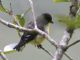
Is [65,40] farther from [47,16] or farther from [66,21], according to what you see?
[47,16]

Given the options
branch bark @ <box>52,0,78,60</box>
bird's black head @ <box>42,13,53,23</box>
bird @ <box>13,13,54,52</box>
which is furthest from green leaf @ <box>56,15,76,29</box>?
bird's black head @ <box>42,13,53,23</box>

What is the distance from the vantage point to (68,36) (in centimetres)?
60

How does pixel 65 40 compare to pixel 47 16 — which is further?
pixel 47 16

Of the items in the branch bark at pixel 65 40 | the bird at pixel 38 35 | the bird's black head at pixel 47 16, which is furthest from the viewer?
the bird's black head at pixel 47 16

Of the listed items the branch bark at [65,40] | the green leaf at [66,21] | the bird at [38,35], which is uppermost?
the green leaf at [66,21]

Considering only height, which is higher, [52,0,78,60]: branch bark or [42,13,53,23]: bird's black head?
[52,0,78,60]: branch bark

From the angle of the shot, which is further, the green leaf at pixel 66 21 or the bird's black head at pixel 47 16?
the bird's black head at pixel 47 16

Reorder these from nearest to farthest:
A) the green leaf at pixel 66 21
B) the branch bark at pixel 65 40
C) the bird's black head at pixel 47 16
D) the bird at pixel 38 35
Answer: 1. the green leaf at pixel 66 21
2. the branch bark at pixel 65 40
3. the bird at pixel 38 35
4. the bird's black head at pixel 47 16

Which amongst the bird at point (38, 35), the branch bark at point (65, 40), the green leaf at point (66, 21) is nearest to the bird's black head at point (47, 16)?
the bird at point (38, 35)

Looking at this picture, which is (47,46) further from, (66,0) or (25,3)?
(66,0)

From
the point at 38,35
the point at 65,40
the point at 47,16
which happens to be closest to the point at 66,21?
the point at 65,40

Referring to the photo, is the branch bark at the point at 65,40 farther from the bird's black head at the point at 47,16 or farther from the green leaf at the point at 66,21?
the bird's black head at the point at 47,16

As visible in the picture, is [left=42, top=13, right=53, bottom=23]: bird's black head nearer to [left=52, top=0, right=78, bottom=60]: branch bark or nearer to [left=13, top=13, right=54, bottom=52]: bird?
[left=13, top=13, right=54, bottom=52]: bird

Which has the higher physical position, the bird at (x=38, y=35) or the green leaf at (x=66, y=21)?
the green leaf at (x=66, y=21)
